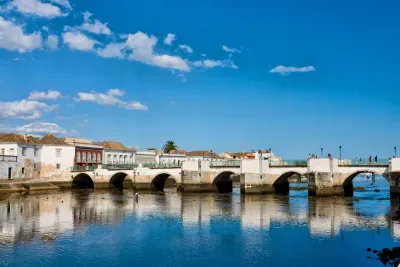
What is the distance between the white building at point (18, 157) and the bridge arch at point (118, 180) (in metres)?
12.4

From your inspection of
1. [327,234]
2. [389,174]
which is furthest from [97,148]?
[327,234]

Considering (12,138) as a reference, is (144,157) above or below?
below

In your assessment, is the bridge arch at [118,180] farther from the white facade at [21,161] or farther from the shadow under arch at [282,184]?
the shadow under arch at [282,184]

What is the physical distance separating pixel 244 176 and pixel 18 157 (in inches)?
1431

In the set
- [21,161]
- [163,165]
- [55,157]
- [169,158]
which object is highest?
[169,158]

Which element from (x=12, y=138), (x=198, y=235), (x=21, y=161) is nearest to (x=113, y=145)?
(x=21, y=161)

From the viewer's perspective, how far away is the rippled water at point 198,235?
64.8 feet

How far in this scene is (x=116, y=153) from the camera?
84.2 meters

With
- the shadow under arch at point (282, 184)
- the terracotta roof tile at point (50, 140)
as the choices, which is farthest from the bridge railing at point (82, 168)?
the shadow under arch at point (282, 184)

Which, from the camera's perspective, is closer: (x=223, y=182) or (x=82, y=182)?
(x=223, y=182)

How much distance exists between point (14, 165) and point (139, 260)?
51038 mm

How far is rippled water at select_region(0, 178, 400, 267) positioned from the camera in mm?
19750

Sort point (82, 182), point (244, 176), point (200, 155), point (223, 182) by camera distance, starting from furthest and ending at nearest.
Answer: point (200, 155), point (82, 182), point (223, 182), point (244, 176)

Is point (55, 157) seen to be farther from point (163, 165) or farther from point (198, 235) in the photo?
point (198, 235)
